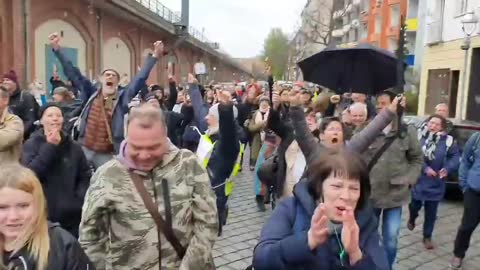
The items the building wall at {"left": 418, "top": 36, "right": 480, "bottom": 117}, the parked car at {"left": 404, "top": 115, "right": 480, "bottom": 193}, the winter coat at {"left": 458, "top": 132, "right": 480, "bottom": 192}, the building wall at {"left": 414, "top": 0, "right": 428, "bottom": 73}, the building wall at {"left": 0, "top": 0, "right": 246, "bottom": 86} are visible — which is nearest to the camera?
the winter coat at {"left": 458, "top": 132, "right": 480, "bottom": 192}

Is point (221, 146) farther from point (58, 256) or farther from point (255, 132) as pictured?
point (255, 132)

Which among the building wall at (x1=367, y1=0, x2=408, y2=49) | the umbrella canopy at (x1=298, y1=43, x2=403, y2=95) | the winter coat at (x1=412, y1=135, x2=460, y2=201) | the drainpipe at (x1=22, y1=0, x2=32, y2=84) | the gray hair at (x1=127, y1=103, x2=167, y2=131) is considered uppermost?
the building wall at (x1=367, y1=0, x2=408, y2=49)

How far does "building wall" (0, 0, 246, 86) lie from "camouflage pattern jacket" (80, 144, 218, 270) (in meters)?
14.5

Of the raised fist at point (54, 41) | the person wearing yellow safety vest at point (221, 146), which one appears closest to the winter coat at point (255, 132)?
the person wearing yellow safety vest at point (221, 146)

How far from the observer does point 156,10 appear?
29859 millimetres

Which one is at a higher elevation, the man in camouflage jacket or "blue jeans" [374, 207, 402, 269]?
the man in camouflage jacket

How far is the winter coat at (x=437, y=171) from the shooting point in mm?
6586

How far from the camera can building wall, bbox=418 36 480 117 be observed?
71.5ft

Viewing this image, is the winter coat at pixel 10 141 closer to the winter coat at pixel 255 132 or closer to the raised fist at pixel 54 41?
the raised fist at pixel 54 41

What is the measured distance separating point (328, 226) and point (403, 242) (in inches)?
198

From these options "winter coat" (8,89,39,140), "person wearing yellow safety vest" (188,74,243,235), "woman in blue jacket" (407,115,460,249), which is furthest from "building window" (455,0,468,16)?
"person wearing yellow safety vest" (188,74,243,235)

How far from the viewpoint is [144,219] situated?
2.78 metres

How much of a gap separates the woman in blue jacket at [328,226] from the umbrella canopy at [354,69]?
3.17 m

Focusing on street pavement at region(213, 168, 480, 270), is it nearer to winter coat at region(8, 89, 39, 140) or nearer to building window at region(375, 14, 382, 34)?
winter coat at region(8, 89, 39, 140)
